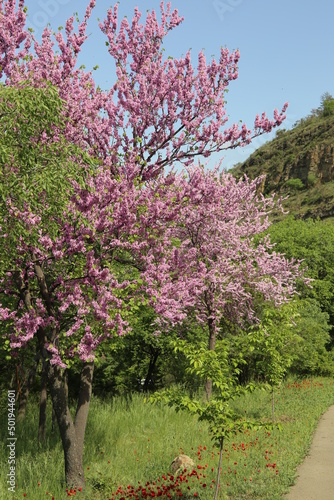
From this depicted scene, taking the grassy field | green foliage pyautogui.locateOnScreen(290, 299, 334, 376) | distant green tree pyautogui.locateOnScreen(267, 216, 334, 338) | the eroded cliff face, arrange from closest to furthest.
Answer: the grassy field < green foliage pyautogui.locateOnScreen(290, 299, 334, 376) < distant green tree pyautogui.locateOnScreen(267, 216, 334, 338) < the eroded cliff face

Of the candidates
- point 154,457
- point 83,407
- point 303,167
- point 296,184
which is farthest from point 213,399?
point 303,167

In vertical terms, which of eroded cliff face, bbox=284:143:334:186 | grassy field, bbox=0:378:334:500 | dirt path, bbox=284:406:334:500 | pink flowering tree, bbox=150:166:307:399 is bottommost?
dirt path, bbox=284:406:334:500

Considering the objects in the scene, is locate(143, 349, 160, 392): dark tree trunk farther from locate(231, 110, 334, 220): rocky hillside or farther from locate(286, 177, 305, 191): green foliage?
locate(286, 177, 305, 191): green foliage

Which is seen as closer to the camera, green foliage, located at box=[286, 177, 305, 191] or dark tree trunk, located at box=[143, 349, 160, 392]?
dark tree trunk, located at box=[143, 349, 160, 392]

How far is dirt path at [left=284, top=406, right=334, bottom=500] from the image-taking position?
8.83m

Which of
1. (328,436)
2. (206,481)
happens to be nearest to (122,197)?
(206,481)

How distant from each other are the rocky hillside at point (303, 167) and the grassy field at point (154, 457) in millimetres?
52422

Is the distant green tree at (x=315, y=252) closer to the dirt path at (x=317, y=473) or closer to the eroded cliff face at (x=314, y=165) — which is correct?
the dirt path at (x=317, y=473)

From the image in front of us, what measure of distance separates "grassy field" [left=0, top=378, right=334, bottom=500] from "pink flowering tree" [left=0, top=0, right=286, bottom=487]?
32.7 inches

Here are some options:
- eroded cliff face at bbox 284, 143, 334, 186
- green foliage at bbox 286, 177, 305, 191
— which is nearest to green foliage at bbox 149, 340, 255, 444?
eroded cliff face at bbox 284, 143, 334, 186

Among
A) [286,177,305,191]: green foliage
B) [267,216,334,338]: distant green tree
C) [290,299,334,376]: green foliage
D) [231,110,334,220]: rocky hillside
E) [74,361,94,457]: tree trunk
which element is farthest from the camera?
[286,177,305,191]: green foliage

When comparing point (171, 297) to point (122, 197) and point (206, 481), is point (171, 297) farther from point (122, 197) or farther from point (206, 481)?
point (206, 481)

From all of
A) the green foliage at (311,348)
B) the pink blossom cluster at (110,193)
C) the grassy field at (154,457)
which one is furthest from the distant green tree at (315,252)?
the pink blossom cluster at (110,193)

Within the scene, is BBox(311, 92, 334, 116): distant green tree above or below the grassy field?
above
